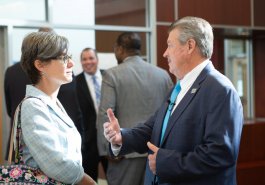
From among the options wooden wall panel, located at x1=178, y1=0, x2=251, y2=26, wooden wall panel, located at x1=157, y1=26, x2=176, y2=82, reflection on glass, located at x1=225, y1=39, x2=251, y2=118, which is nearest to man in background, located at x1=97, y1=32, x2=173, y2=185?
wooden wall panel, located at x1=157, y1=26, x2=176, y2=82

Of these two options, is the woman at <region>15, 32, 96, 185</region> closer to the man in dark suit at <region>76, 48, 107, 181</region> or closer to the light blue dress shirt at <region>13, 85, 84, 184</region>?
the light blue dress shirt at <region>13, 85, 84, 184</region>

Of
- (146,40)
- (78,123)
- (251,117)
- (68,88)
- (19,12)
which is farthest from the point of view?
(251,117)

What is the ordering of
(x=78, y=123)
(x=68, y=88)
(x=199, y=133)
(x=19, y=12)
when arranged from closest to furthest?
(x=199, y=133) → (x=68, y=88) → (x=78, y=123) → (x=19, y=12)

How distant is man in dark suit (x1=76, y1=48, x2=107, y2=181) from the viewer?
4.81 m

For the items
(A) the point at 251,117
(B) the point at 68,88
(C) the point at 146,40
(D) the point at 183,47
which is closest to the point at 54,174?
(D) the point at 183,47

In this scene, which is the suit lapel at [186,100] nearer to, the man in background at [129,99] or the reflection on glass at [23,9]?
the man in background at [129,99]

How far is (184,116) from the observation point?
2.38m

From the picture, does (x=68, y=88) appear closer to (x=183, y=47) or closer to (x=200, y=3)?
(x=183, y=47)

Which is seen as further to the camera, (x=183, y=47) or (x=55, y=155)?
(x=183, y=47)

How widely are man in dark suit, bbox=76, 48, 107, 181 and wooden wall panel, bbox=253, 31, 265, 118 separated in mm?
2778

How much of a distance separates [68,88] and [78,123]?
1.29 feet

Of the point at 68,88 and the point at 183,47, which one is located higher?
the point at 183,47

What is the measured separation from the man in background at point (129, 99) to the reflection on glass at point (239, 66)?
3006 millimetres

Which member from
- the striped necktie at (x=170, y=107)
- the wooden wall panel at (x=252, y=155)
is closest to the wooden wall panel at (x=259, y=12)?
the wooden wall panel at (x=252, y=155)
